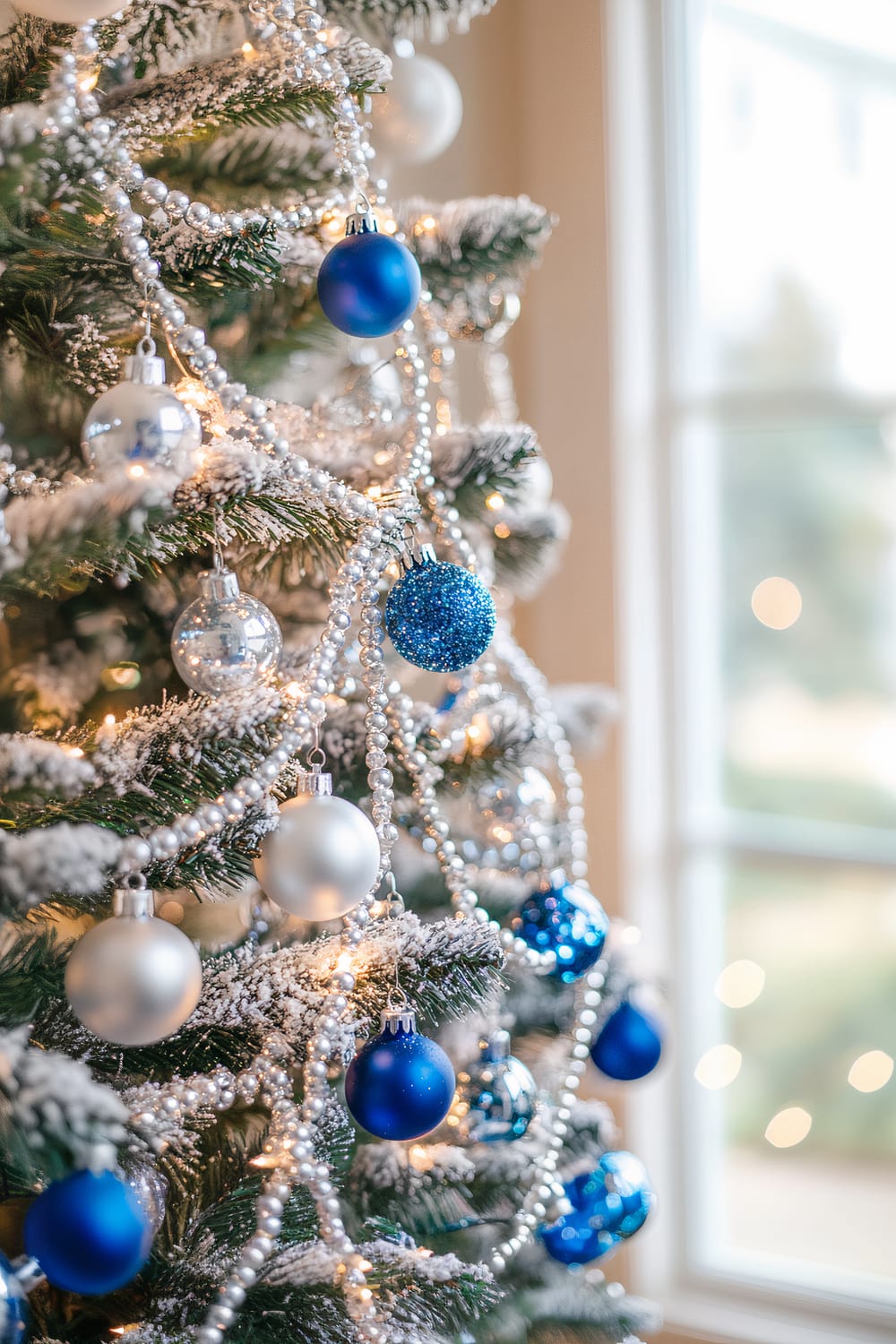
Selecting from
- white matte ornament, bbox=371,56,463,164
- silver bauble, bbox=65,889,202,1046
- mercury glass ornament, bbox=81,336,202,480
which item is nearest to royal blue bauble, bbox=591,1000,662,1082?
silver bauble, bbox=65,889,202,1046

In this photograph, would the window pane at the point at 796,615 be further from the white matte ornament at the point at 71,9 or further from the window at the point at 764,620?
the white matte ornament at the point at 71,9

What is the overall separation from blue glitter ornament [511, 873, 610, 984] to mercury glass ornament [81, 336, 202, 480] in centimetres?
32

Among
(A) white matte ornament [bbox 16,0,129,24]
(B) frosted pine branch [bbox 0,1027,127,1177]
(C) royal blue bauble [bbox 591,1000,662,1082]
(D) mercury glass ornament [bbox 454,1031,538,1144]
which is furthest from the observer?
(C) royal blue bauble [bbox 591,1000,662,1082]

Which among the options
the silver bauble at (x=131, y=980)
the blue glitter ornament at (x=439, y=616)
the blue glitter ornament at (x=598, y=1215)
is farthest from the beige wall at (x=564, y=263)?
the silver bauble at (x=131, y=980)

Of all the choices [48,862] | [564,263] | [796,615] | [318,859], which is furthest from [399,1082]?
[564,263]

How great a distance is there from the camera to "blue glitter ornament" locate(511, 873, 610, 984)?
2.07 feet

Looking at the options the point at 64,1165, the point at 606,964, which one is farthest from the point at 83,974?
the point at 606,964

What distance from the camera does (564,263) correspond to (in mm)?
1084

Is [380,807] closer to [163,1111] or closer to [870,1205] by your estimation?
[163,1111]

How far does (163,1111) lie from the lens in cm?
50

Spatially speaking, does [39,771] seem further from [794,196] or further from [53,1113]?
[794,196]

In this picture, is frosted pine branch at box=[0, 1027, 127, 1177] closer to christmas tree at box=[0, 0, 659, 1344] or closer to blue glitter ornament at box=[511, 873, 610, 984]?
christmas tree at box=[0, 0, 659, 1344]

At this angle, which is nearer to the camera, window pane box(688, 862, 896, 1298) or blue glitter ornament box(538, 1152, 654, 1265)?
blue glitter ornament box(538, 1152, 654, 1265)

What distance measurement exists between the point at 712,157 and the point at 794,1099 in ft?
3.06
